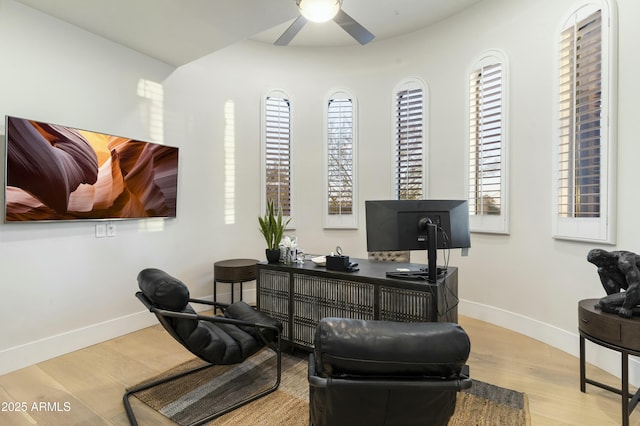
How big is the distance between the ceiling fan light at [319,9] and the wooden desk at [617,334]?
2839 mm

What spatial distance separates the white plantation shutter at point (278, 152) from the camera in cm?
477

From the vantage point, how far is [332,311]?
107 inches

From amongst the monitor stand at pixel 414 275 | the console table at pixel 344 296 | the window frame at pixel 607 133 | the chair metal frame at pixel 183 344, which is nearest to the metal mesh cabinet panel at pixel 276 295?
the console table at pixel 344 296

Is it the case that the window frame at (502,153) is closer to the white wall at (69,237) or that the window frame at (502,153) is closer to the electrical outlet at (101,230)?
the white wall at (69,237)

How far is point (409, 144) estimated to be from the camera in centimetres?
450

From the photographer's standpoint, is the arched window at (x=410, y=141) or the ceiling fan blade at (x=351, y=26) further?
the arched window at (x=410, y=141)

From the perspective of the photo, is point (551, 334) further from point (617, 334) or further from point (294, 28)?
point (294, 28)

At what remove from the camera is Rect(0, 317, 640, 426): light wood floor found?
2.12 metres

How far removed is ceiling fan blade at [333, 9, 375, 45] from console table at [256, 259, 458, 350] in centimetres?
211

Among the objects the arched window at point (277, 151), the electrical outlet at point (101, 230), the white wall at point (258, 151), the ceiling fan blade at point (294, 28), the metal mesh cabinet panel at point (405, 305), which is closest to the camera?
the metal mesh cabinet panel at point (405, 305)

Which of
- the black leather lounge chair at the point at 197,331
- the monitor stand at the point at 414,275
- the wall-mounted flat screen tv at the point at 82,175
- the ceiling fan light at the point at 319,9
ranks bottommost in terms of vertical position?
the black leather lounge chair at the point at 197,331

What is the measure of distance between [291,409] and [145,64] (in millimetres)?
3662

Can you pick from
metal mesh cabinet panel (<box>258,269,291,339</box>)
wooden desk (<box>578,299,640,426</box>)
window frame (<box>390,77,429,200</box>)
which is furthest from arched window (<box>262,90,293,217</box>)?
wooden desk (<box>578,299,640,426</box>)

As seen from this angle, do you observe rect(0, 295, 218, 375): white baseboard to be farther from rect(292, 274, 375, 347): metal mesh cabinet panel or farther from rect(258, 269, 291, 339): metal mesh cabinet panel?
rect(292, 274, 375, 347): metal mesh cabinet panel
